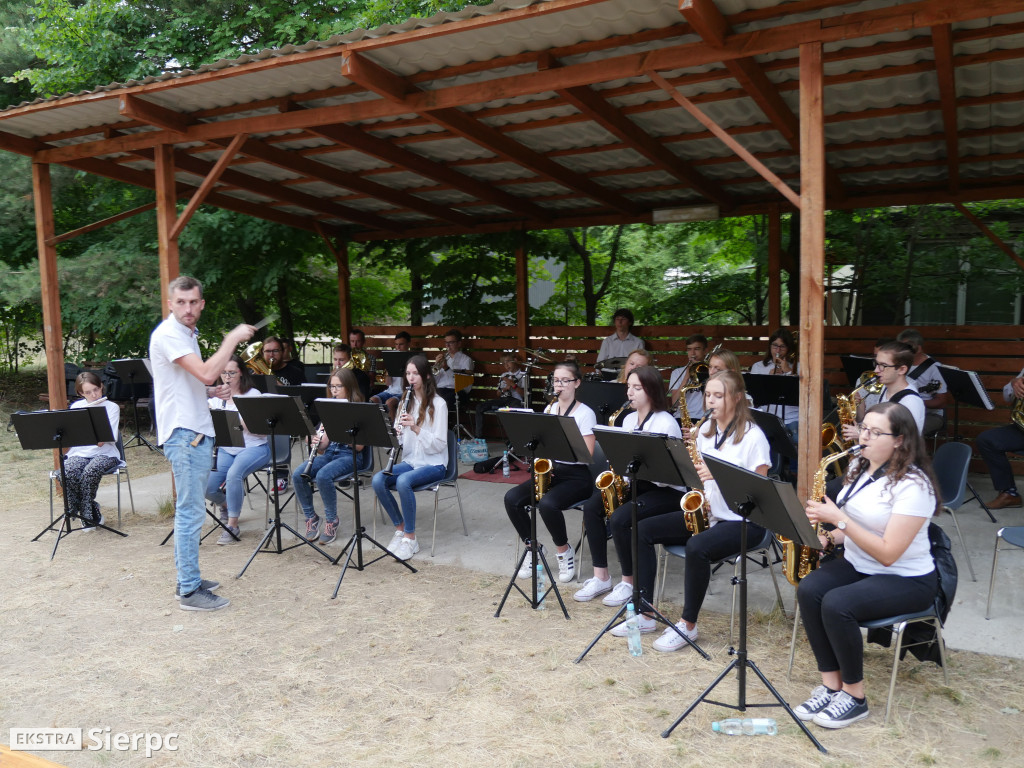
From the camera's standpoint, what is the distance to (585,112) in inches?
231

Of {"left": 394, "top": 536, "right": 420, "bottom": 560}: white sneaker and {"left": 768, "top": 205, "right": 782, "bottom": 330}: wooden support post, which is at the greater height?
{"left": 768, "top": 205, "right": 782, "bottom": 330}: wooden support post

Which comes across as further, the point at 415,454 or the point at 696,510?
the point at 415,454

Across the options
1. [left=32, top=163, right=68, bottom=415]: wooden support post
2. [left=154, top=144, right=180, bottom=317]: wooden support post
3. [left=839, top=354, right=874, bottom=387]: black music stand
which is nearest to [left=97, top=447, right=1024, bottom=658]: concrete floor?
[left=32, top=163, right=68, bottom=415]: wooden support post

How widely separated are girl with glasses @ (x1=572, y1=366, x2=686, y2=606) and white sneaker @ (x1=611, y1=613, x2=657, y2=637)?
13.9 inches

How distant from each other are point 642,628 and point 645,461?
103 cm

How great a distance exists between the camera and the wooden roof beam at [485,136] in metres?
5.23

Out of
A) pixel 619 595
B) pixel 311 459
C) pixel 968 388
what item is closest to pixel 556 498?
pixel 619 595

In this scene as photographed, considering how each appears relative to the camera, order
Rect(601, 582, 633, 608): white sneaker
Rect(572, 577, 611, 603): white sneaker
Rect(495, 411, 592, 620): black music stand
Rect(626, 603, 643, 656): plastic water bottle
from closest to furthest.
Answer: Rect(626, 603, 643, 656): plastic water bottle, Rect(495, 411, 592, 620): black music stand, Rect(601, 582, 633, 608): white sneaker, Rect(572, 577, 611, 603): white sneaker

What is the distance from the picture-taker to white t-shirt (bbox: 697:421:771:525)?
415 cm

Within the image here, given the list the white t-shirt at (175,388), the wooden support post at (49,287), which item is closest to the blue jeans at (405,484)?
the white t-shirt at (175,388)

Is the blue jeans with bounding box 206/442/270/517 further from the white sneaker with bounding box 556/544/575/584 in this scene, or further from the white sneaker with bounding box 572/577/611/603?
the white sneaker with bounding box 572/577/611/603

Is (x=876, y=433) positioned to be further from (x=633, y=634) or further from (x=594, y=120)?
(x=594, y=120)

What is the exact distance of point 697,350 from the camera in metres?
8.06

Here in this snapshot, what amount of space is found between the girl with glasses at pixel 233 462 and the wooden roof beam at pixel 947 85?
536 centimetres
